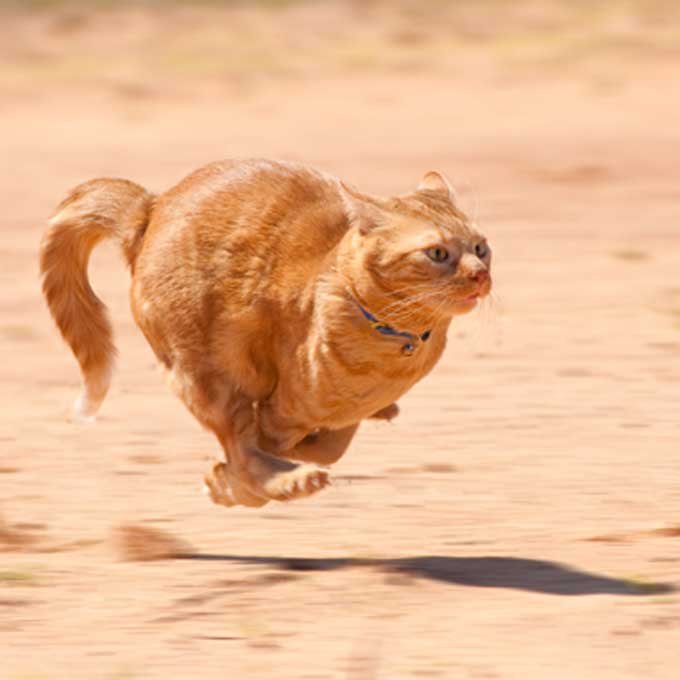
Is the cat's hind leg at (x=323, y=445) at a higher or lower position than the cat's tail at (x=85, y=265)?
lower

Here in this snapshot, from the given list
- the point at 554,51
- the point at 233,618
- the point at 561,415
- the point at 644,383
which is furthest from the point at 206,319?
the point at 554,51

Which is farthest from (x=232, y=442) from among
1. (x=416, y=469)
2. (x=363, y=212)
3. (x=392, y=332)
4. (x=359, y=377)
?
(x=416, y=469)

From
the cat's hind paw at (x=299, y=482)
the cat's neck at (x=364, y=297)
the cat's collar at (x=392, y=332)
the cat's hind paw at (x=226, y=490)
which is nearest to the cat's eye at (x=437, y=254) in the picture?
the cat's neck at (x=364, y=297)

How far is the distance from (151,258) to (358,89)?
39.6 ft

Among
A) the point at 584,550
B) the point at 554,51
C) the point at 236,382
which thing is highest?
the point at 236,382

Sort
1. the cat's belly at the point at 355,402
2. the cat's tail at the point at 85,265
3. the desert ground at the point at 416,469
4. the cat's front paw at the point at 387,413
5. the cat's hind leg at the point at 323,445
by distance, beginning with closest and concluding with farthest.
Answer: the desert ground at the point at 416,469
the cat's belly at the point at 355,402
the cat's hind leg at the point at 323,445
the cat's front paw at the point at 387,413
the cat's tail at the point at 85,265

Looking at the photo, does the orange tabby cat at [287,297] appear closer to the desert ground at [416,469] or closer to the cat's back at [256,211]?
the cat's back at [256,211]

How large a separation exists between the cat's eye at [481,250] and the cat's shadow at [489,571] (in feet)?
2.96

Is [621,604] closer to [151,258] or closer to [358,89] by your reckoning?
[151,258]

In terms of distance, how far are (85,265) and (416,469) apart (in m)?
1.41

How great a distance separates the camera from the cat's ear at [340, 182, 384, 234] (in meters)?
4.59

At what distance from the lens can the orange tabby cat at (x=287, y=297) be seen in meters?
4.57

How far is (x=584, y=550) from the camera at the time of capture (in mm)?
5039

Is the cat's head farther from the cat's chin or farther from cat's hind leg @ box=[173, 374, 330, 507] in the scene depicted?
cat's hind leg @ box=[173, 374, 330, 507]
